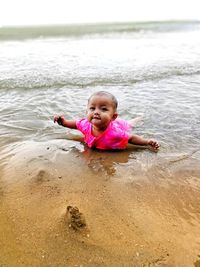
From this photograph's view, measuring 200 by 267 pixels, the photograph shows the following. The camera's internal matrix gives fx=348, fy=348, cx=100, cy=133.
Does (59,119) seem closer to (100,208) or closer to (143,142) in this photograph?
(143,142)

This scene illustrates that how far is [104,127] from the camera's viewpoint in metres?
3.97

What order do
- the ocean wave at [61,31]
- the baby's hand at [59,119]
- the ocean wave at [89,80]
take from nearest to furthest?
the baby's hand at [59,119] < the ocean wave at [89,80] < the ocean wave at [61,31]

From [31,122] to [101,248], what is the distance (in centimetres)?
294

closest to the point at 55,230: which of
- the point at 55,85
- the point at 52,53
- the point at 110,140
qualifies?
the point at 110,140

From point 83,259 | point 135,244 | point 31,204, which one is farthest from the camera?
point 31,204

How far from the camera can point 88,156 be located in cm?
369

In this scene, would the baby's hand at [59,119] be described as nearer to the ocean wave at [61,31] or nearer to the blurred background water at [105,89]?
the blurred background water at [105,89]

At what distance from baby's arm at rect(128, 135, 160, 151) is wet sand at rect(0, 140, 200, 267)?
95mm

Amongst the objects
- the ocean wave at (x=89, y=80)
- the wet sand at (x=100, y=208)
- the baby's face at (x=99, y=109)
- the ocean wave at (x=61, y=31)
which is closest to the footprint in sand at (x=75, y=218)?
the wet sand at (x=100, y=208)

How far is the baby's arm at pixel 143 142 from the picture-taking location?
3.76m

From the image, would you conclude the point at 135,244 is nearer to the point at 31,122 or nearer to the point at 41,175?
the point at 41,175

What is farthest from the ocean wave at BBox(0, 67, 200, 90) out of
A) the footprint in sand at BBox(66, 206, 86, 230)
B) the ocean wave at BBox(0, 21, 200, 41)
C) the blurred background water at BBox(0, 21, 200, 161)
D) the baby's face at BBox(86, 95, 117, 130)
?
the ocean wave at BBox(0, 21, 200, 41)

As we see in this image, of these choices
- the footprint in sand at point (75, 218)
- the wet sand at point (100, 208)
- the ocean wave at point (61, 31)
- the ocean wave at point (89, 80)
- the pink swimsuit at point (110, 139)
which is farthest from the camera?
the ocean wave at point (61, 31)

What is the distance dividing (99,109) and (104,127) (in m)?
0.28
